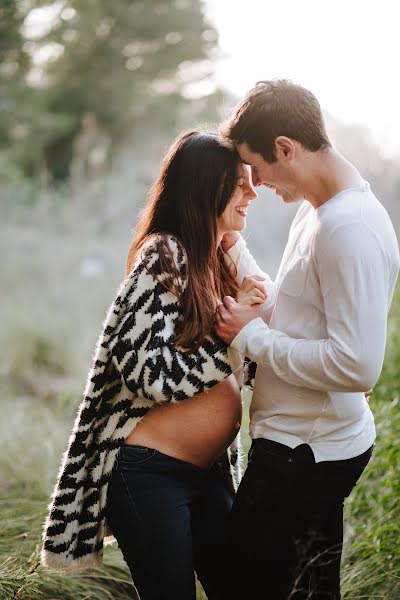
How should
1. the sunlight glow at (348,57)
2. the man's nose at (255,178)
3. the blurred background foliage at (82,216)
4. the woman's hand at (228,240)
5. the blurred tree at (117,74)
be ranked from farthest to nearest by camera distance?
the blurred tree at (117,74)
the sunlight glow at (348,57)
the blurred background foliage at (82,216)
the woman's hand at (228,240)
the man's nose at (255,178)

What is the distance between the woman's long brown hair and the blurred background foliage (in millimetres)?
244

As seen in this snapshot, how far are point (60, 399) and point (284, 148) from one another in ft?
12.2

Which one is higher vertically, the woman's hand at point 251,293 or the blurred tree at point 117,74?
the blurred tree at point 117,74

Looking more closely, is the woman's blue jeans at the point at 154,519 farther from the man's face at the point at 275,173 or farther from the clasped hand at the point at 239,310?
the man's face at the point at 275,173

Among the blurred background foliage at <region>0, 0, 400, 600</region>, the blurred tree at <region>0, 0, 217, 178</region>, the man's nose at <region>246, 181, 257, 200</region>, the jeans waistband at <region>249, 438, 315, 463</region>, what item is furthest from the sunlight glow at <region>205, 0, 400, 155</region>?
the blurred tree at <region>0, 0, 217, 178</region>

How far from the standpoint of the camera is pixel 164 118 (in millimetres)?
15961

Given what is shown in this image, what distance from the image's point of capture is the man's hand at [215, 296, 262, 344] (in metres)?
1.94

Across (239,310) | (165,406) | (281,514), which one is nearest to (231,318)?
(239,310)

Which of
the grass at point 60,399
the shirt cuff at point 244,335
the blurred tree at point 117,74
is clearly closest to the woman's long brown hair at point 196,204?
the shirt cuff at point 244,335

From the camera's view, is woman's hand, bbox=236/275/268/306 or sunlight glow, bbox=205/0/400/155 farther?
sunlight glow, bbox=205/0/400/155

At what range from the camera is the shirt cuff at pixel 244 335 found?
1890mm

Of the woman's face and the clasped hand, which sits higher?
the woman's face

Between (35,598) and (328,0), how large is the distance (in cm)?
667

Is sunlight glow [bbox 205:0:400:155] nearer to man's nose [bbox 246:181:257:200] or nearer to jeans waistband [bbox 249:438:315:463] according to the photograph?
man's nose [bbox 246:181:257:200]
